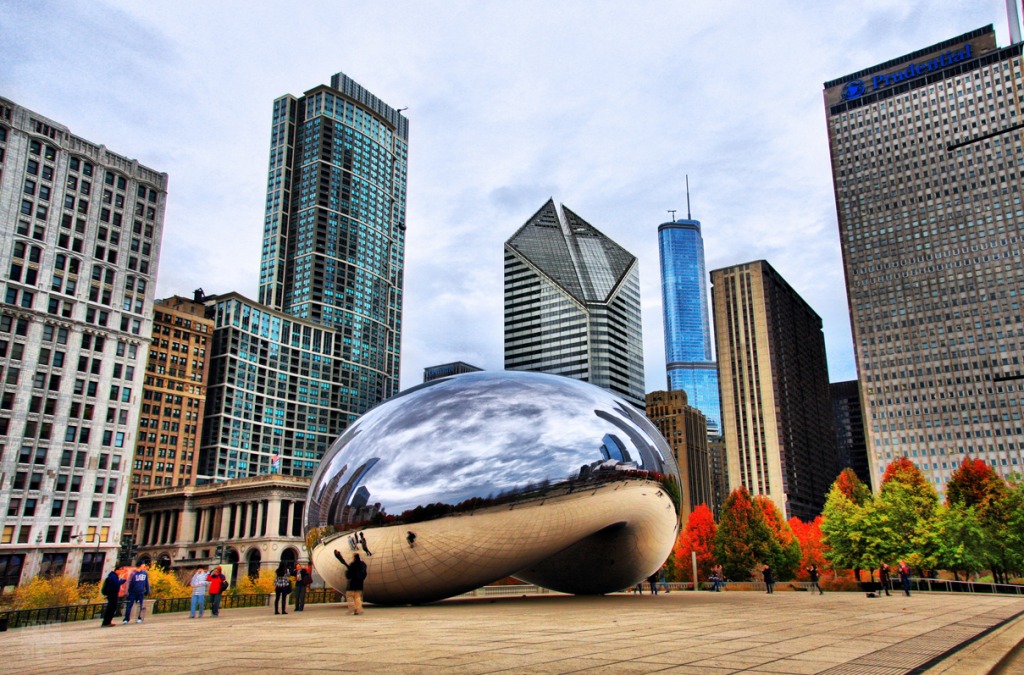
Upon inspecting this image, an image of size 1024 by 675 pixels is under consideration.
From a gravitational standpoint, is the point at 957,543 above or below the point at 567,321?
below

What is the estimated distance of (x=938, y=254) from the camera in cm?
13975

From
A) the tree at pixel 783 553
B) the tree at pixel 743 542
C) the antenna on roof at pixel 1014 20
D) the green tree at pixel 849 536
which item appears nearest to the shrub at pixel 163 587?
the tree at pixel 743 542

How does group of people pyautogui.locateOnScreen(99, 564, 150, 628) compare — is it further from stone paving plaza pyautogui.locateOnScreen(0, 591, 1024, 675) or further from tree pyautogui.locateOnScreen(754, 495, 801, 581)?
tree pyautogui.locateOnScreen(754, 495, 801, 581)

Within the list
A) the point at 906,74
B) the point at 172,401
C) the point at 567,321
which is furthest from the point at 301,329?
the point at 906,74

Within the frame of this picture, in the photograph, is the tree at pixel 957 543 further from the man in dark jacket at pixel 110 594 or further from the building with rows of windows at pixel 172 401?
the building with rows of windows at pixel 172 401

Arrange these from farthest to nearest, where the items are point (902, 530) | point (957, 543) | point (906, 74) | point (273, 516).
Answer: point (906, 74), point (273, 516), point (902, 530), point (957, 543)

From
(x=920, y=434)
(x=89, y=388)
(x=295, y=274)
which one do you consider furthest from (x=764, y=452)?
(x=89, y=388)

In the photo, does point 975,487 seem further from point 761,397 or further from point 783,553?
point 761,397

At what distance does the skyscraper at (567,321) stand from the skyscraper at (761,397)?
23.9 meters

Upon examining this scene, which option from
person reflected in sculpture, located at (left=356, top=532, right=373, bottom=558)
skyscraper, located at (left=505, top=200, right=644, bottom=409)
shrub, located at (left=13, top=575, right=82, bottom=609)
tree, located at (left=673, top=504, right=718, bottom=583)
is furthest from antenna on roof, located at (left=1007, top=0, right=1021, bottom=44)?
skyscraper, located at (left=505, top=200, right=644, bottom=409)

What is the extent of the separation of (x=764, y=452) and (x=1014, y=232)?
70.2 metres

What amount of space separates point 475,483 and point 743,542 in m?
52.3

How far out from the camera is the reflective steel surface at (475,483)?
54.7 ft

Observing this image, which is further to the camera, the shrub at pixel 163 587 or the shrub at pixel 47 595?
the shrub at pixel 163 587
